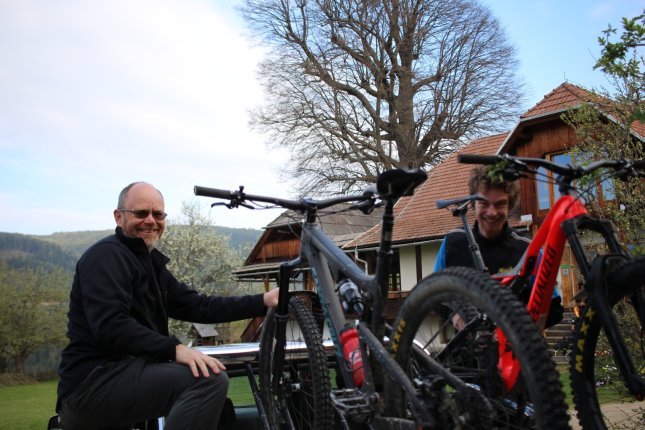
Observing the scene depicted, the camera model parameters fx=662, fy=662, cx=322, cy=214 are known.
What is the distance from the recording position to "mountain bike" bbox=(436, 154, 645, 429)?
6.87 feet

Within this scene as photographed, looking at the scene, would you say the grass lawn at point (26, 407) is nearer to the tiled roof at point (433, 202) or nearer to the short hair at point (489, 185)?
the tiled roof at point (433, 202)

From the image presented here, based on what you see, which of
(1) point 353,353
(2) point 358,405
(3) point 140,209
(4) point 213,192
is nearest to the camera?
(2) point 358,405

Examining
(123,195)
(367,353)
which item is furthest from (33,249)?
(367,353)

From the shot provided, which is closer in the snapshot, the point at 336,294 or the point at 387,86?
the point at 336,294

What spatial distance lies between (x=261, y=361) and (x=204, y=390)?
76 centimetres

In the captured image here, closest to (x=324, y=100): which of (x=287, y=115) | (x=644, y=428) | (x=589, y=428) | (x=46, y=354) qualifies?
(x=287, y=115)

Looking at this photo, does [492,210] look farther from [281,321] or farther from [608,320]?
[608,320]

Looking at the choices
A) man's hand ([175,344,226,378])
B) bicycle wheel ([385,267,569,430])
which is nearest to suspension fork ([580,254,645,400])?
bicycle wheel ([385,267,569,430])

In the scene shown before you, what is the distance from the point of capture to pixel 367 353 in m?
2.71

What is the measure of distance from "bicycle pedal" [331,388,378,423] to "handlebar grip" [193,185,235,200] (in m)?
1.19

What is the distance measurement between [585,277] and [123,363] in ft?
6.88

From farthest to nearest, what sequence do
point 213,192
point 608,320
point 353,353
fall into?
point 213,192 < point 353,353 < point 608,320

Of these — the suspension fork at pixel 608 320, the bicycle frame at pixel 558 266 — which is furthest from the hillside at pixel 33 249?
the suspension fork at pixel 608 320

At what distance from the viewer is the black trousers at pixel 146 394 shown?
3036 mm
